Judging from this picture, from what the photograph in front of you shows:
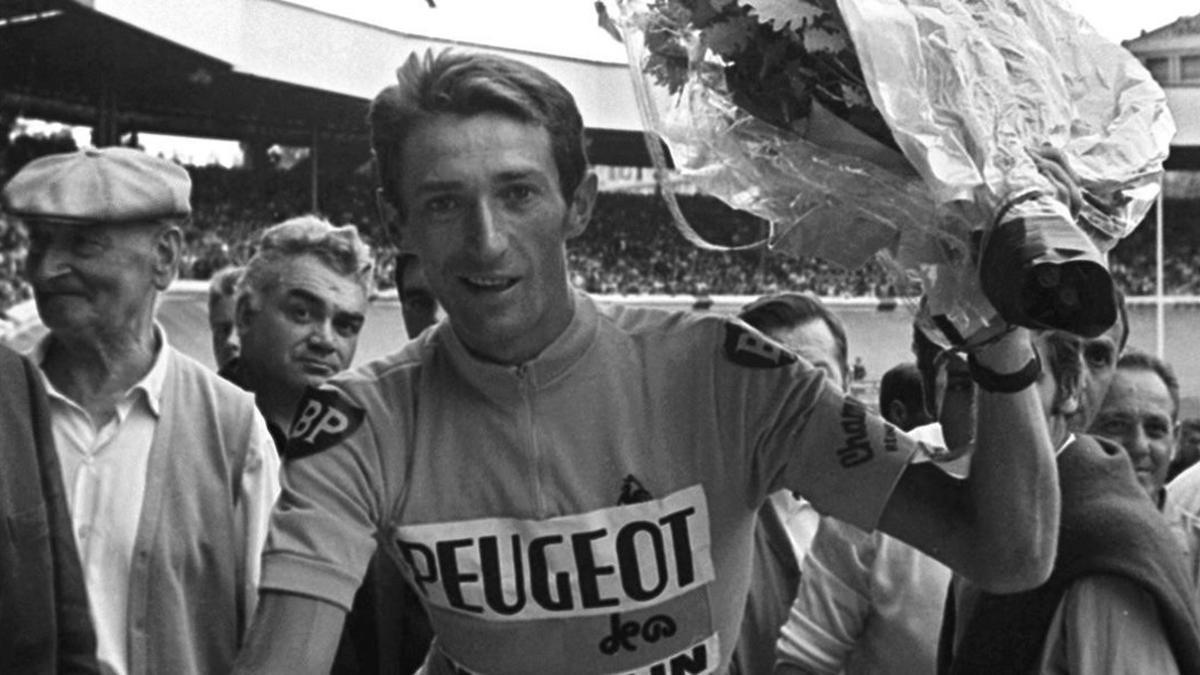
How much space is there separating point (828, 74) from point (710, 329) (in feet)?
1.43

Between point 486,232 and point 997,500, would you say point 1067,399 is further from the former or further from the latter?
point 486,232

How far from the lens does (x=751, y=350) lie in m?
2.38

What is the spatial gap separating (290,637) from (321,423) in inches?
11.7

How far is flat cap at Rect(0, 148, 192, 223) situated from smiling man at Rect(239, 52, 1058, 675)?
1110 mm

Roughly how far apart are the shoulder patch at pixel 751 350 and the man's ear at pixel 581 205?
0.84 feet

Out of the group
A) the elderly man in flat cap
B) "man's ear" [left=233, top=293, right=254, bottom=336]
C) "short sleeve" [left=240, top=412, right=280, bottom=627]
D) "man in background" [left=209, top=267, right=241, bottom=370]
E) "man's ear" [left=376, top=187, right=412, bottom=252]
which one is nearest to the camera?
"man's ear" [left=376, top=187, right=412, bottom=252]

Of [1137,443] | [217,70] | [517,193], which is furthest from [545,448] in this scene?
[217,70]

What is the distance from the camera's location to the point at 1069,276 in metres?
1.85

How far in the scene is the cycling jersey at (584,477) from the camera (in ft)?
7.65

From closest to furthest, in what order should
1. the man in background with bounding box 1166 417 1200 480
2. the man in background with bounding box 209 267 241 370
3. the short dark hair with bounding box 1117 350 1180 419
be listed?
the short dark hair with bounding box 1117 350 1180 419, the man in background with bounding box 209 267 241 370, the man in background with bounding box 1166 417 1200 480

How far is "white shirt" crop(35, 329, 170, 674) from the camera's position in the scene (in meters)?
3.10

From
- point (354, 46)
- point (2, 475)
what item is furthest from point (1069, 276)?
point (354, 46)

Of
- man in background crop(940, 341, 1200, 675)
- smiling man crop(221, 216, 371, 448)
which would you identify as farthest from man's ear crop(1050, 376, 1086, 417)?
smiling man crop(221, 216, 371, 448)

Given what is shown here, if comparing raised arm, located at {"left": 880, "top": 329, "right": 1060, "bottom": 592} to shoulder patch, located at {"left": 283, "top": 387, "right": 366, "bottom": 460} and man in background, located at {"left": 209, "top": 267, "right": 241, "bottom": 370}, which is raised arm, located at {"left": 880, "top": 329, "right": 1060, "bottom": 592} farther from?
man in background, located at {"left": 209, "top": 267, "right": 241, "bottom": 370}
